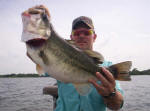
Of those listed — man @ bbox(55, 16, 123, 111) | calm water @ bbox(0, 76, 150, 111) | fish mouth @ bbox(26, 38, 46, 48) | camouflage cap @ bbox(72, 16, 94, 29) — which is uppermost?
camouflage cap @ bbox(72, 16, 94, 29)

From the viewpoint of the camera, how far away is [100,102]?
3861 mm

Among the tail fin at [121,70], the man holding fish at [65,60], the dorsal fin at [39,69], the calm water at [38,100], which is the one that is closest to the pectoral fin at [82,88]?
the man holding fish at [65,60]

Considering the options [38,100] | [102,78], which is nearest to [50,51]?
[102,78]

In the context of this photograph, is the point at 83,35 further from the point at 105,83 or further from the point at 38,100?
the point at 38,100

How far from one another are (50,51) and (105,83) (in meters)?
1.19

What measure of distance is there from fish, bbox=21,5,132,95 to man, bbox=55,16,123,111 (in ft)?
0.84

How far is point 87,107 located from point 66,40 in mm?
1682

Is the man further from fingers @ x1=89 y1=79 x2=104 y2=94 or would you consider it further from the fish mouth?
the fish mouth

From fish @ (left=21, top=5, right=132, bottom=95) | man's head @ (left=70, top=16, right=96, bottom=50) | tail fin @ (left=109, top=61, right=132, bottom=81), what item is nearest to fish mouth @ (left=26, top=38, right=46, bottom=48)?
fish @ (left=21, top=5, right=132, bottom=95)

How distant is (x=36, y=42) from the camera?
265 centimetres

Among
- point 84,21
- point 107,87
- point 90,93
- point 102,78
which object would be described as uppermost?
point 84,21

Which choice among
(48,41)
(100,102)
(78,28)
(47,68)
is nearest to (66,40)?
(48,41)

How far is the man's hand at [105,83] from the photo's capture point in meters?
3.00

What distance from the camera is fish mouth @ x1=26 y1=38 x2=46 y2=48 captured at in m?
2.64
